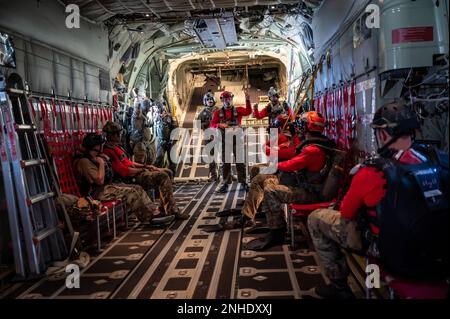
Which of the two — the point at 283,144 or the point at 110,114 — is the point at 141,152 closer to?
the point at 110,114

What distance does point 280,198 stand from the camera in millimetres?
4246

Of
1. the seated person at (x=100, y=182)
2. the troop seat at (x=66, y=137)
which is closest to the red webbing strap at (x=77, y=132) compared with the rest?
the troop seat at (x=66, y=137)

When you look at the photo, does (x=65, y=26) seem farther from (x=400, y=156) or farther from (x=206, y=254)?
(x=400, y=156)

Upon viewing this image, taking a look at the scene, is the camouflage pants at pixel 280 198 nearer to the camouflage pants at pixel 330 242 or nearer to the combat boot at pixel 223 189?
the camouflage pants at pixel 330 242

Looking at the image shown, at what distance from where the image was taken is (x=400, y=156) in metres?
2.18

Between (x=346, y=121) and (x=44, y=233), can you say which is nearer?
(x=44, y=233)

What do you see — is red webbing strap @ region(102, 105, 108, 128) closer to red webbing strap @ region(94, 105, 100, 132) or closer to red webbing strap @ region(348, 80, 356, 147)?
red webbing strap @ region(94, 105, 100, 132)

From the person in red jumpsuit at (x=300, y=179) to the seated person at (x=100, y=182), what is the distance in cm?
180

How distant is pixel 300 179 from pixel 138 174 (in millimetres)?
2784

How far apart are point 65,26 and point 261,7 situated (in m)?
3.51

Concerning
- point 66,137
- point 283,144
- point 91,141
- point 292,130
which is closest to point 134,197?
point 91,141

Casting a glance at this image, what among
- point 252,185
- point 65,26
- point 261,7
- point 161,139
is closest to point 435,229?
point 252,185

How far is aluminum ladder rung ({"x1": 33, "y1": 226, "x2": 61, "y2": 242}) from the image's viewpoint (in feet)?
11.8

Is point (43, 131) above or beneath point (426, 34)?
beneath
